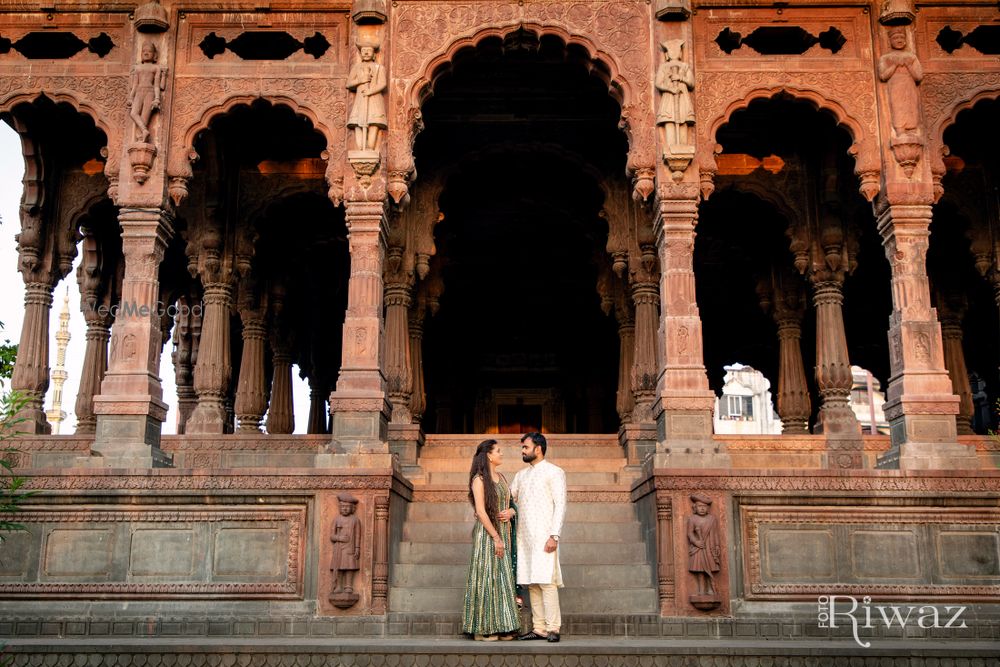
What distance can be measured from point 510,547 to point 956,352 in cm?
1230

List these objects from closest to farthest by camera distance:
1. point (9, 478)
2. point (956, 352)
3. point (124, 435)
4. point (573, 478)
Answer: point (9, 478)
point (124, 435)
point (573, 478)
point (956, 352)

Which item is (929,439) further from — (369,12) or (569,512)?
(369,12)

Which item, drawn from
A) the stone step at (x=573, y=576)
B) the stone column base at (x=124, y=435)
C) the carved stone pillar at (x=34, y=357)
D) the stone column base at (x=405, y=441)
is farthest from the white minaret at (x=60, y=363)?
the stone step at (x=573, y=576)

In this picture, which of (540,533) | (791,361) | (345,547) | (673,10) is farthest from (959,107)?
(345,547)

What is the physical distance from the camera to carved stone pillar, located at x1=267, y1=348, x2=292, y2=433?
21.4 metres

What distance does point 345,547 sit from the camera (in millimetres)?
10898

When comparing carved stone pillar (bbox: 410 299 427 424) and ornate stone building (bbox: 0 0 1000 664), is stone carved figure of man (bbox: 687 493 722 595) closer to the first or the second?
ornate stone building (bbox: 0 0 1000 664)

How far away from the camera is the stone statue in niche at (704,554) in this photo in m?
10.7

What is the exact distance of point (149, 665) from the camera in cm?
929

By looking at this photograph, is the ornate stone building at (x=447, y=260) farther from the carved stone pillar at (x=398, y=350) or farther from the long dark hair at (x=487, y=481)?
the long dark hair at (x=487, y=481)

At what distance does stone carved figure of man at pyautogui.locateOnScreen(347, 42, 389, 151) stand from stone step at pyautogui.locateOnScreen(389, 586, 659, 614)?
548cm

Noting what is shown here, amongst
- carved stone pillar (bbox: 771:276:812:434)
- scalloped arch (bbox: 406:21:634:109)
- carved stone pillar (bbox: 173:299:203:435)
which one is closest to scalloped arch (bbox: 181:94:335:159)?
scalloped arch (bbox: 406:21:634:109)

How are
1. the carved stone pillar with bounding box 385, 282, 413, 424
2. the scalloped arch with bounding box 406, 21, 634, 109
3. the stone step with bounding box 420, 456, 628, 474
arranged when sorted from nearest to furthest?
the scalloped arch with bounding box 406, 21, 634, 109
the stone step with bounding box 420, 456, 628, 474
the carved stone pillar with bounding box 385, 282, 413, 424

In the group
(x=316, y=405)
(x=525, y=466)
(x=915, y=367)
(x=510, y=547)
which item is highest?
(x=316, y=405)
